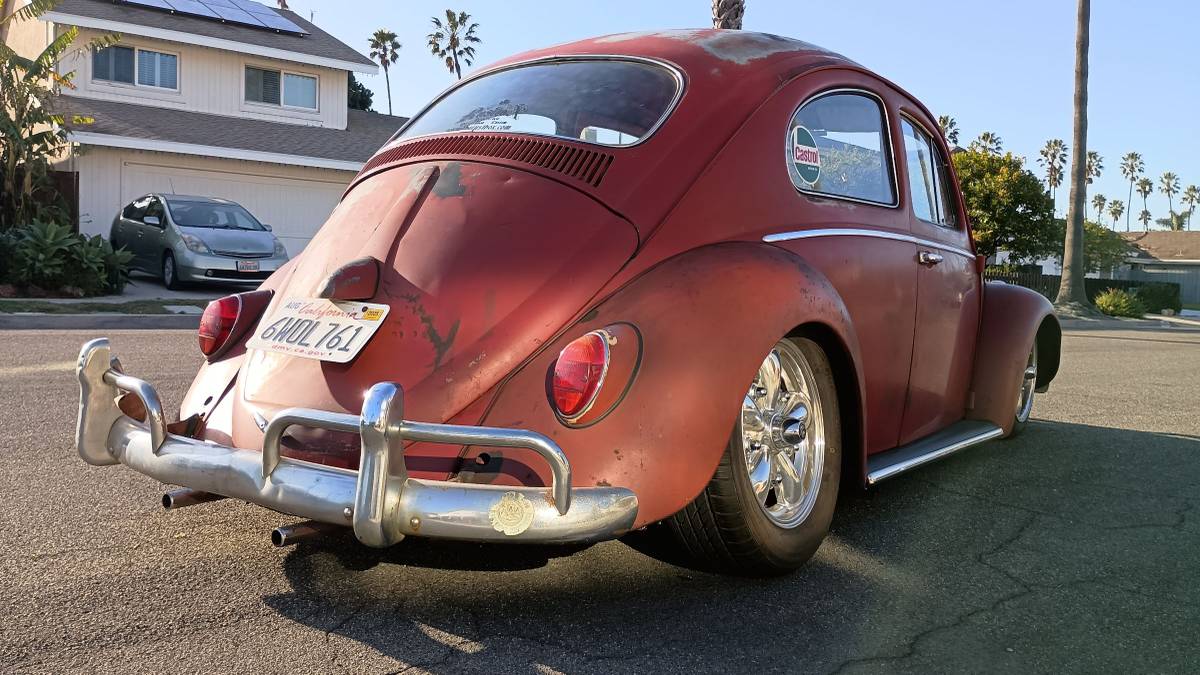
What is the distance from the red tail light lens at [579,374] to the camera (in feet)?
8.80

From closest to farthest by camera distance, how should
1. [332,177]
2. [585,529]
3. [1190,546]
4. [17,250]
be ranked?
[585,529]
[1190,546]
[17,250]
[332,177]

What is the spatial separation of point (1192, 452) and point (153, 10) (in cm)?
2274

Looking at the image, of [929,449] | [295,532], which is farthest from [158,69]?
[295,532]

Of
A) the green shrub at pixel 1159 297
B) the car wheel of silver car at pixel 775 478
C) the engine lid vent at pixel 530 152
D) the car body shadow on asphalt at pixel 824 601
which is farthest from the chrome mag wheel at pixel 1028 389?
the green shrub at pixel 1159 297

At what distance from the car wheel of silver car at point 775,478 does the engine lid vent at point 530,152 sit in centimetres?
81

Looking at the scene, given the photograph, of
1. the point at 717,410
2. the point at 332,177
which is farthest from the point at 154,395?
the point at 332,177

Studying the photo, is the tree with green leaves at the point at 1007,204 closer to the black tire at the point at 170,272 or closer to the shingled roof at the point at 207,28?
the shingled roof at the point at 207,28

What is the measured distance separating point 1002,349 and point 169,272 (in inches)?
556

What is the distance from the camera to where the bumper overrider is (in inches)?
93.8

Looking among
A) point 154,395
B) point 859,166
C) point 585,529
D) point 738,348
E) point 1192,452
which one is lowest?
point 1192,452

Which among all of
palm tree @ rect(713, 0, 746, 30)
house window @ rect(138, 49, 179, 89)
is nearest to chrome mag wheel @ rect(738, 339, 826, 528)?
palm tree @ rect(713, 0, 746, 30)

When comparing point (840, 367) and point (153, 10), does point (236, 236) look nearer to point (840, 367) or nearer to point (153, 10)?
point (153, 10)

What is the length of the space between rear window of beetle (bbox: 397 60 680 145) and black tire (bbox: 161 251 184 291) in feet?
42.8

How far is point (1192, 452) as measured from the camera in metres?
5.62
